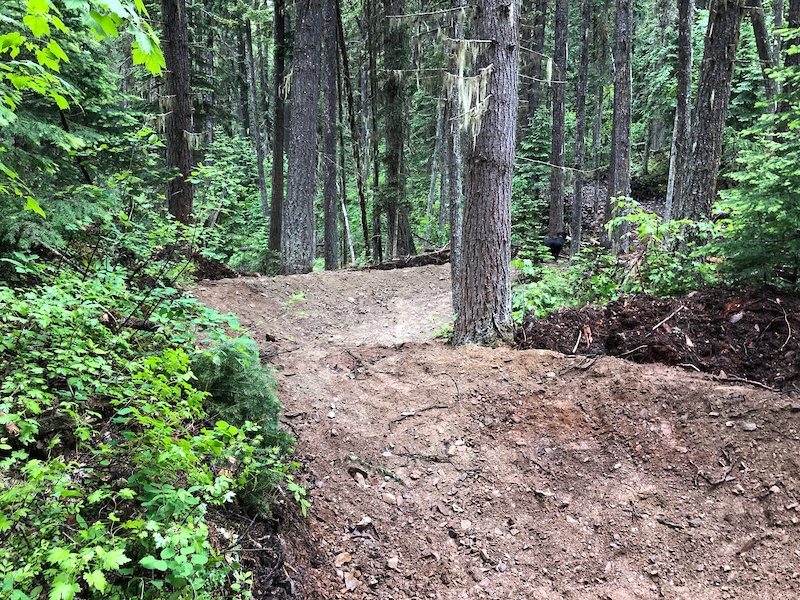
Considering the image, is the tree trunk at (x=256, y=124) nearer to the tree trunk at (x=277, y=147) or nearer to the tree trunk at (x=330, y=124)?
the tree trunk at (x=330, y=124)

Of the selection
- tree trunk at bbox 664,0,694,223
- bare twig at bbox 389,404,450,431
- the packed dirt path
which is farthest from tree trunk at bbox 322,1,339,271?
bare twig at bbox 389,404,450,431

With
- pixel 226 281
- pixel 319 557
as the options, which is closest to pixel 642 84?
pixel 226 281

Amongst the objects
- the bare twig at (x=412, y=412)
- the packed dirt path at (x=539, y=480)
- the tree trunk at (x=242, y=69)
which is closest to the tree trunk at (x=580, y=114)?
the packed dirt path at (x=539, y=480)

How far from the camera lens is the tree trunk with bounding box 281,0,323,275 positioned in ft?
37.6

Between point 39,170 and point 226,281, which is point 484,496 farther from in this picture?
point 226,281

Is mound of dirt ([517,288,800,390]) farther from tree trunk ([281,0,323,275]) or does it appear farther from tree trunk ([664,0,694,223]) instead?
tree trunk ([281,0,323,275])

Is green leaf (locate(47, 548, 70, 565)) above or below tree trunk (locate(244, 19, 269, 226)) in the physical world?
below

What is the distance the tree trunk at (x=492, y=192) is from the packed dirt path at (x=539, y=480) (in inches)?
21.1

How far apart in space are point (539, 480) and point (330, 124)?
14.1 m

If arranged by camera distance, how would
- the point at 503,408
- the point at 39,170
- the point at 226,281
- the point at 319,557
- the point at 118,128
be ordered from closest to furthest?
1. the point at 319,557
2. the point at 503,408
3. the point at 39,170
4. the point at 118,128
5. the point at 226,281

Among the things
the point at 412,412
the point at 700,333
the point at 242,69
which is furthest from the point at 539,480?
the point at 242,69

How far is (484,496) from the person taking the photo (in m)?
4.04

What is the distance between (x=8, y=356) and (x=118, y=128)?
23.2 ft

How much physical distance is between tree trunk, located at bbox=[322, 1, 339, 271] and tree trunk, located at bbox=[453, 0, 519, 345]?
954 cm
